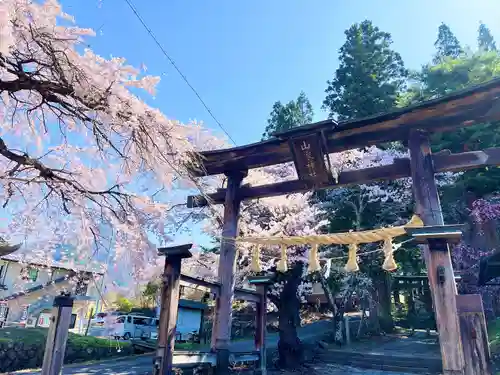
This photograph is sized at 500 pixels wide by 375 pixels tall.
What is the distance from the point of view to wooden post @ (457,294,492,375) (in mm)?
3215

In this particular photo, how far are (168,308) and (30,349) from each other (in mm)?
10416

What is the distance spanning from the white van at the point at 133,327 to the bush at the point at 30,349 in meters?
4.57

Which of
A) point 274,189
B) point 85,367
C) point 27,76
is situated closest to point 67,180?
point 27,76

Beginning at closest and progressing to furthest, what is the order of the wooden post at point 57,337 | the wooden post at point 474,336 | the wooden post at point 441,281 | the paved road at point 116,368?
the wooden post at point 474,336
the wooden post at point 441,281
the wooden post at point 57,337
the paved road at point 116,368

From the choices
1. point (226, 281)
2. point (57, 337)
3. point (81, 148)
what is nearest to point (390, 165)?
point (226, 281)

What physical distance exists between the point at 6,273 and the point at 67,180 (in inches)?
941

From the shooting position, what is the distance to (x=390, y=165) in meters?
6.08

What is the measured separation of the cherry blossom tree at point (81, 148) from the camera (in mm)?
3236

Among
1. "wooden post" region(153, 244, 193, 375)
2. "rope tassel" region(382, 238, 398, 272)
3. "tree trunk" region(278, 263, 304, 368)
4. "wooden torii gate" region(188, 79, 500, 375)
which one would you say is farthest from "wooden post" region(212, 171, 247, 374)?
"tree trunk" region(278, 263, 304, 368)

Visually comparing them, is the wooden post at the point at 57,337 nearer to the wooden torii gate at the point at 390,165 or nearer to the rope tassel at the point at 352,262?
the wooden torii gate at the point at 390,165

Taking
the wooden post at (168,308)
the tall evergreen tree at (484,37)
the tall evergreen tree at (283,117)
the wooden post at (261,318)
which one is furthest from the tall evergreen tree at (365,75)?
the wooden post at (168,308)

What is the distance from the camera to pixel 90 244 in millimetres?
4957

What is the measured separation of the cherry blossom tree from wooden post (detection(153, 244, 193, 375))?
471 mm

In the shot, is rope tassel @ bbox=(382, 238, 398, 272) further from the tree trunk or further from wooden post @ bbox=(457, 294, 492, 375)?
the tree trunk
